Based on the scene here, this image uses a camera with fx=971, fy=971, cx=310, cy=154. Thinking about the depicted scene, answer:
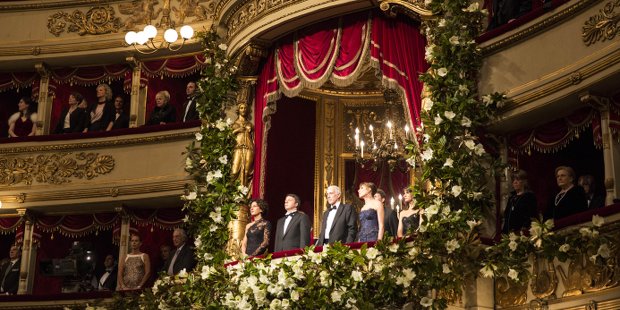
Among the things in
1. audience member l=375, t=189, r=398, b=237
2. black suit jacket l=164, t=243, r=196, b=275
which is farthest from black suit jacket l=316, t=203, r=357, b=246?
black suit jacket l=164, t=243, r=196, b=275

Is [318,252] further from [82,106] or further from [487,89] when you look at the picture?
[82,106]

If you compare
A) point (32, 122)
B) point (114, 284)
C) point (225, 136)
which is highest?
point (32, 122)

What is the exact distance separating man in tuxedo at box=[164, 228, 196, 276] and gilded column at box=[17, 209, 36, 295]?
281 centimetres

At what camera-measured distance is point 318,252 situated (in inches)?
440

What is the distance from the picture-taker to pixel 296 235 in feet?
39.6

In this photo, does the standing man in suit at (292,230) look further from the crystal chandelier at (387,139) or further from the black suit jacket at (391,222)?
the crystal chandelier at (387,139)

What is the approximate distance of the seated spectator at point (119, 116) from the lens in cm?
1602

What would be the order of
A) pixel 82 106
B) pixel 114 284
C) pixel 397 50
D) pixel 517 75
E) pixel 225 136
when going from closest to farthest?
pixel 517 75 < pixel 397 50 < pixel 225 136 < pixel 114 284 < pixel 82 106

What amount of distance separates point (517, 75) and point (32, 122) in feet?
30.5

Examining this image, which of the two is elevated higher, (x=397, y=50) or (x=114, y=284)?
(x=397, y=50)

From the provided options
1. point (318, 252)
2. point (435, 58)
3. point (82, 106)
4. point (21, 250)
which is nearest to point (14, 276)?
point (21, 250)

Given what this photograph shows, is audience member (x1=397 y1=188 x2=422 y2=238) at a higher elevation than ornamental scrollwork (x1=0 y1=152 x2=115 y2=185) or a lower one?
lower

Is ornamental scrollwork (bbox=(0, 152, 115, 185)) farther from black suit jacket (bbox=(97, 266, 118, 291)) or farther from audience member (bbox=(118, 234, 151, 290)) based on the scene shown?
black suit jacket (bbox=(97, 266, 118, 291))

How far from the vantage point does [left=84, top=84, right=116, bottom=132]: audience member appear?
52.9 ft
